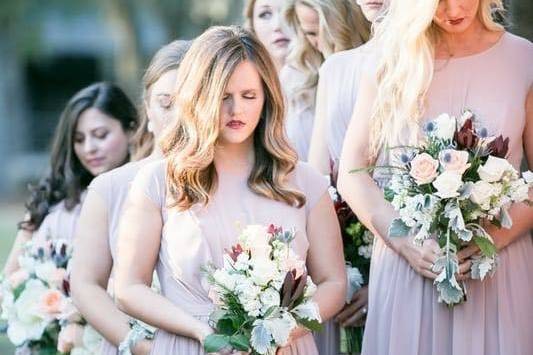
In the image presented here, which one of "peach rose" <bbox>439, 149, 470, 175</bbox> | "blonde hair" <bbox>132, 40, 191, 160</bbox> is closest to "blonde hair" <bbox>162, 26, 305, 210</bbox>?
"peach rose" <bbox>439, 149, 470, 175</bbox>

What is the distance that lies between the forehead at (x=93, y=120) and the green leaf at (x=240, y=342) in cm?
299

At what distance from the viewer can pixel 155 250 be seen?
21.4 ft

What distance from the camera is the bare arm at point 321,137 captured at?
779 cm

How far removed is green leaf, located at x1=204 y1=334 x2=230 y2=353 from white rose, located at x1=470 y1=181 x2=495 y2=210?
3.59 ft

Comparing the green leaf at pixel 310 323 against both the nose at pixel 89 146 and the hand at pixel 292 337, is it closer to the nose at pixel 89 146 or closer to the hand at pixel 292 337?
the hand at pixel 292 337

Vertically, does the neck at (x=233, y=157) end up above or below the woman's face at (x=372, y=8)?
below

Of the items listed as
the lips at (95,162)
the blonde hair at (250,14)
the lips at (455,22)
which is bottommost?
the lips at (95,162)

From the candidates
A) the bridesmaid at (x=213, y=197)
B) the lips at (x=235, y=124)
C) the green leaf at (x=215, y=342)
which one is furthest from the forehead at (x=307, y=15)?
the green leaf at (x=215, y=342)

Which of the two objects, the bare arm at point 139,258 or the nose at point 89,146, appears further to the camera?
the nose at point 89,146

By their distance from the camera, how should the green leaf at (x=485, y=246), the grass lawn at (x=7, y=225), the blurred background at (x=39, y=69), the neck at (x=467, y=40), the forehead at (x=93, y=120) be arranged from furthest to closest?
the blurred background at (x=39, y=69) → the grass lawn at (x=7, y=225) → the forehead at (x=93, y=120) → the neck at (x=467, y=40) → the green leaf at (x=485, y=246)

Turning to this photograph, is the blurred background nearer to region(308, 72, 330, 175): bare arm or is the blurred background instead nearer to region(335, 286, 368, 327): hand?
region(308, 72, 330, 175): bare arm

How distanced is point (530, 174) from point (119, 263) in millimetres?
1602

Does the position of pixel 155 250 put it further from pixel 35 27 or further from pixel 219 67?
pixel 35 27

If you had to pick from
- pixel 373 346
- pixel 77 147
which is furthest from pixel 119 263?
pixel 77 147
